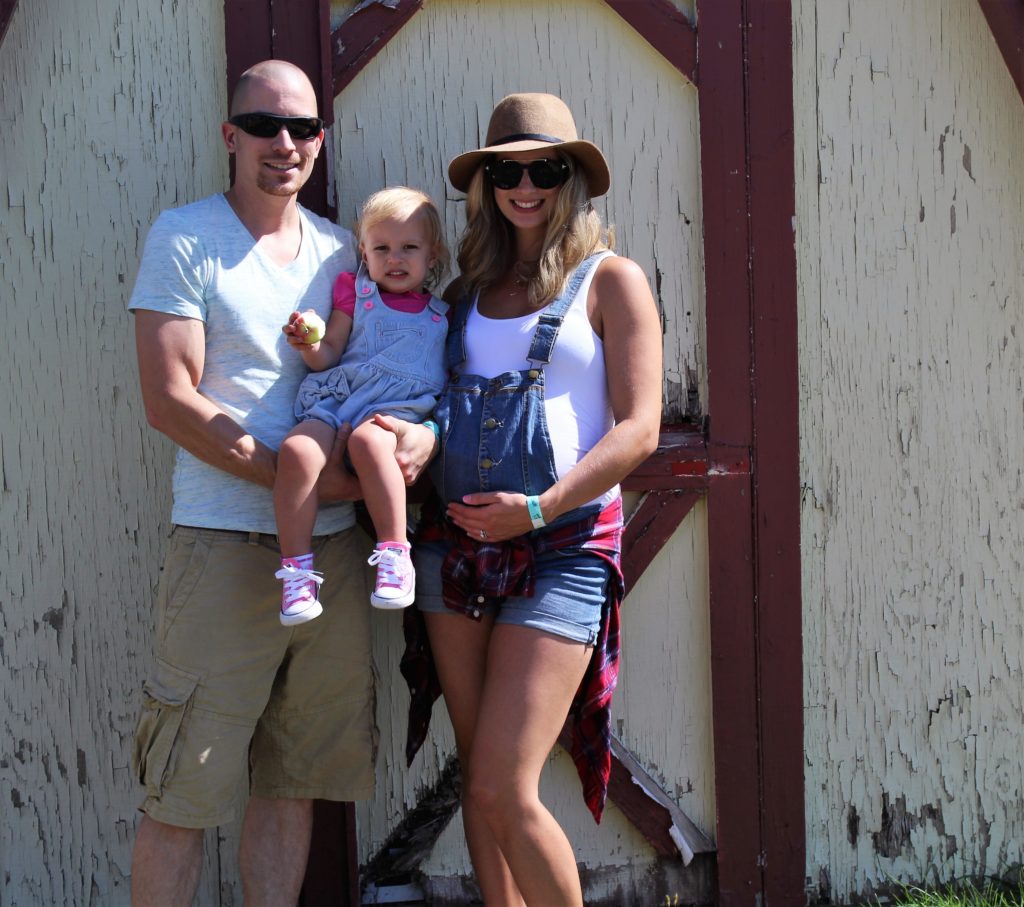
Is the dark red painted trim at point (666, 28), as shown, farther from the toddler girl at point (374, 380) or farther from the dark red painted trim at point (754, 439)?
the toddler girl at point (374, 380)

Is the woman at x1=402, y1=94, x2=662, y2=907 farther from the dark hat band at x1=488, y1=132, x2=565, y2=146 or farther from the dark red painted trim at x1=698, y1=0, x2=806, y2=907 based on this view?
the dark red painted trim at x1=698, y1=0, x2=806, y2=907

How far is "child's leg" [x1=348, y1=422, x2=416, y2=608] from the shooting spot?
276 centimetres

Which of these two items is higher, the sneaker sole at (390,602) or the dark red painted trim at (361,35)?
the dark red painted trim at (361,35)

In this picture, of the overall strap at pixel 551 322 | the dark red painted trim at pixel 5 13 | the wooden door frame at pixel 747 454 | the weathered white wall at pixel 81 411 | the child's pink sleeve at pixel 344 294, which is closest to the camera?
the overall strap at pixel 551 322

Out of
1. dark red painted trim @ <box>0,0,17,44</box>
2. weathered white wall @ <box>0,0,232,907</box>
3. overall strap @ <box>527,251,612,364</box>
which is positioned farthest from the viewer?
weathered white wall @ <box>0,0,232,907</box>

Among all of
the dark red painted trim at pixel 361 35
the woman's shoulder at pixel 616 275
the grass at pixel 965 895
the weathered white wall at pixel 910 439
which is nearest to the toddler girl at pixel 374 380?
the woman's shoulder at pixel 616 275

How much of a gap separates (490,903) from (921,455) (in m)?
1.89

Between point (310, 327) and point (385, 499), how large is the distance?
465mm

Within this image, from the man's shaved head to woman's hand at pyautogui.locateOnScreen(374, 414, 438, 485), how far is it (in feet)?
2.76

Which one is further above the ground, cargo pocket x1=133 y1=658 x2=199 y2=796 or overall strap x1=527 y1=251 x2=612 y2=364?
overall strap x1=527 y1=251 x2=612 y2=364

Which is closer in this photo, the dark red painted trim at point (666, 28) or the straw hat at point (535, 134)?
the straw hat at point (535, 134)

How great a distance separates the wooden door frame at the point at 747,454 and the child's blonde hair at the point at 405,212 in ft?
1.37

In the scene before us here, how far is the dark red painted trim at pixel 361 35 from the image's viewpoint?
11.0 ft

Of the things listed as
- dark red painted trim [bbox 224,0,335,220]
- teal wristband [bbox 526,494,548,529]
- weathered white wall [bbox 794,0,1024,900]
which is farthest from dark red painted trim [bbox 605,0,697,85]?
teal wristband [bbox 526,494,548,529]
